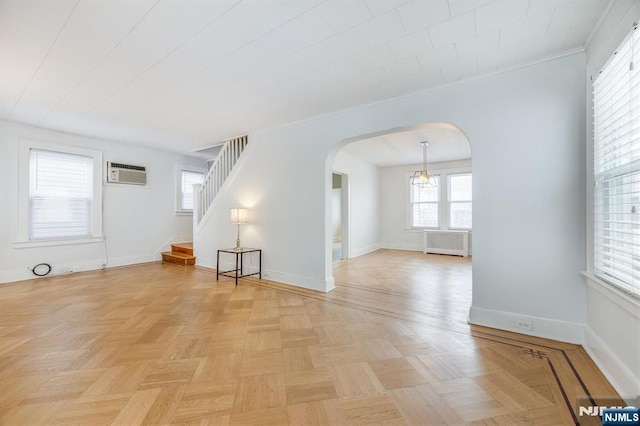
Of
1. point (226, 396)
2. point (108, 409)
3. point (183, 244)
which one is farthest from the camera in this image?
point (183, 244)

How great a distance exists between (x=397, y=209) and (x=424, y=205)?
77cm

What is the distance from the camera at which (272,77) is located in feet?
8.90

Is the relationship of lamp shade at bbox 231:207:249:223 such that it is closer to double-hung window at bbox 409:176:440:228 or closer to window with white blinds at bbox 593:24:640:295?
window with white blinds at bbox 593:24:640:295

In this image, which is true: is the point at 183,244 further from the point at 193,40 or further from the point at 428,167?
the point at 428,167

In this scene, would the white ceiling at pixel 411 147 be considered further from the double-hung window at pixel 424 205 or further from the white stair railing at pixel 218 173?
the white stair railing at pixel 218 173

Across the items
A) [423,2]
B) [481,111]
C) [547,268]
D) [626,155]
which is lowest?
[547,268]

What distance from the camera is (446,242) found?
701cm

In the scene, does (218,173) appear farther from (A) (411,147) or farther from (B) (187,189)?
(A) (411,147)

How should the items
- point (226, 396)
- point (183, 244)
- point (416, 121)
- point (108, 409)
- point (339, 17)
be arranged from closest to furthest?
point (108, 409)
point (226, 396)
point (339, 17)
point (416, 121)
point (183, 244)

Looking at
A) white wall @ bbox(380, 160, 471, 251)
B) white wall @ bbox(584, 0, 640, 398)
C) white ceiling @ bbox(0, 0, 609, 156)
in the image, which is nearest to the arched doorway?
white wall @ bbox(380, 160, 471, 251)

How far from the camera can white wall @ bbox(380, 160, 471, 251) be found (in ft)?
24.9

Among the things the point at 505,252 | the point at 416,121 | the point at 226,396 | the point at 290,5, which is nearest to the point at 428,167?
the point at 416,121

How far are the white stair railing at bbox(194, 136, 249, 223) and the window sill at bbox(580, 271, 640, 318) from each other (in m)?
4.82

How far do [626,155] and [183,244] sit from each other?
278 inches
